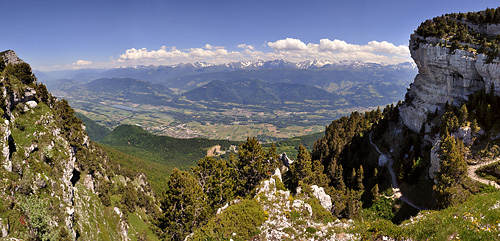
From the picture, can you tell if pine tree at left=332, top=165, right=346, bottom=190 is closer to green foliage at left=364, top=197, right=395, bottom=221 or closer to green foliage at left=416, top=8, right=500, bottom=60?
green foliage at left=364, top=197, right=395, bottom=221

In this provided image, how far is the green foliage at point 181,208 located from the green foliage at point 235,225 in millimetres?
11557

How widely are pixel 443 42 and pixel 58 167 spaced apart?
319 feet

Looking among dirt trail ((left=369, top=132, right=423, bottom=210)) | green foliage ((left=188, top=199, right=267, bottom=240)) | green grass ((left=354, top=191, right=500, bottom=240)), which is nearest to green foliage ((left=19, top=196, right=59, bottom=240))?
green foliage ((left=188, top=199, right=267, bottom=240))

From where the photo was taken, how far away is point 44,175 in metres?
43.2

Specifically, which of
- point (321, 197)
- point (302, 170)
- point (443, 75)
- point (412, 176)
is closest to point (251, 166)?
point (302, 170)

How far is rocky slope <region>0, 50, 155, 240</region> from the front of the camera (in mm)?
33938

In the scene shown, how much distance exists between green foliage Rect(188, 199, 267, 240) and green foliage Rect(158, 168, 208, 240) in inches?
455

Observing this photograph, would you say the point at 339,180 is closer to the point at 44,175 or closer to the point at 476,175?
the point at 476,175

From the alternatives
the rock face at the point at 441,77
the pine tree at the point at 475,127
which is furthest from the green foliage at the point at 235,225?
the rock face at the point at 441,77

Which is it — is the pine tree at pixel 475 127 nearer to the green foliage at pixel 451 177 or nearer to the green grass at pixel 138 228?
the green foliage at pixel 451 177

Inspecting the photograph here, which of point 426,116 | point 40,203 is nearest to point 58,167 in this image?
point 40,203

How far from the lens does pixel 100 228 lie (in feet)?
185

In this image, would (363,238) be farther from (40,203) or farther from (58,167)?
(58,167)

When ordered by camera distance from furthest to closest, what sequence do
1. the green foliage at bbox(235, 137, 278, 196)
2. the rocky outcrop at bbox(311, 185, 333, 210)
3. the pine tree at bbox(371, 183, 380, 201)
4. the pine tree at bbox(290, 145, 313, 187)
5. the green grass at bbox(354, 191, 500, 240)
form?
the pine tree at bbox(290, 145, 313, 187)
the pine tree at bbox(371, 183, 380, 201)
the green foliage at bbox(235, 137, 278, 196)
the rocky outcrop at bbox(311, 185, 333, 210)
the green grass at bbox(354, 191, 500, 240)
